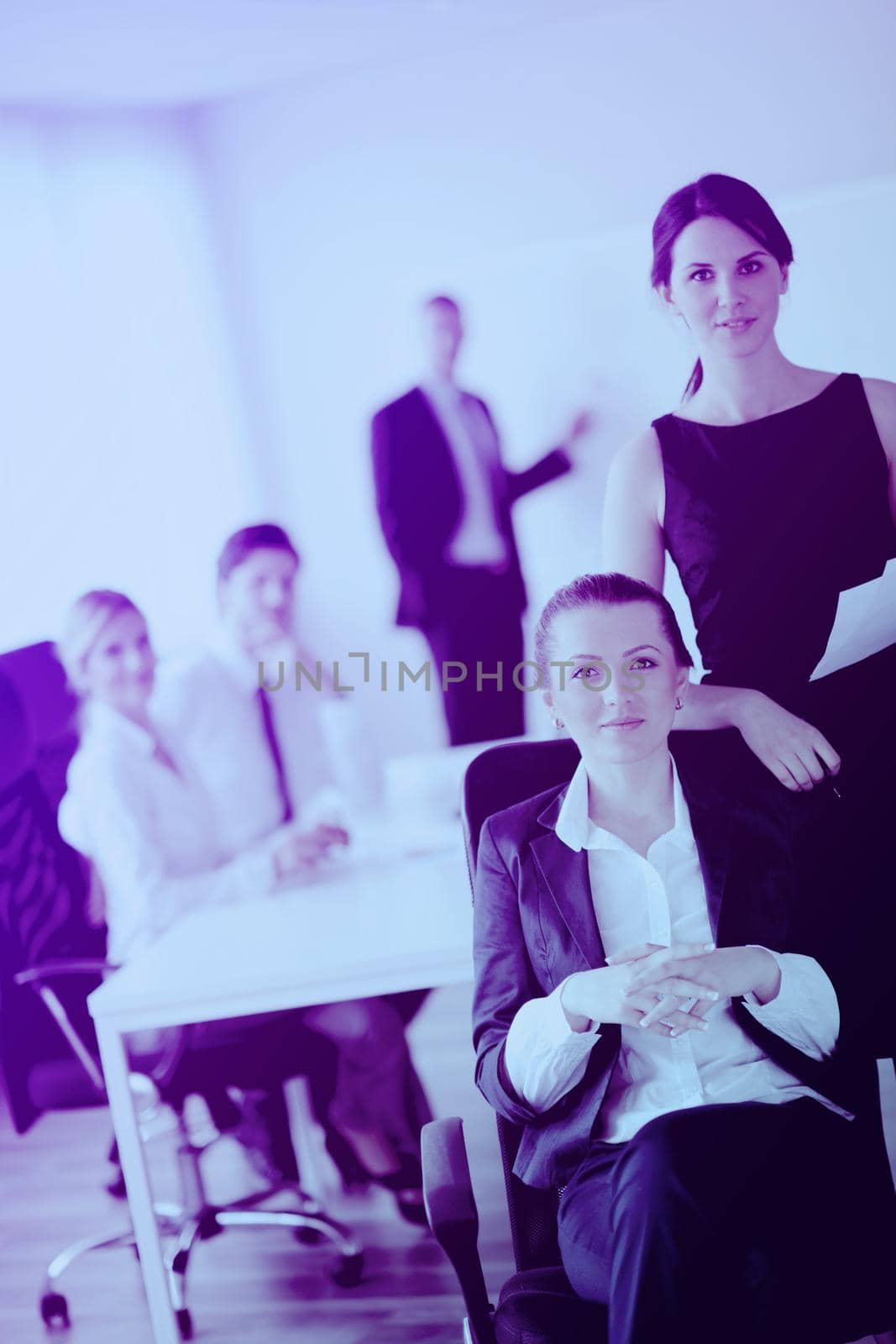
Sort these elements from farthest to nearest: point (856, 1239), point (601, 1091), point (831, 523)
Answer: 1. point (831, 523)
2. point (601, 1091)
3. point (856, 1239)

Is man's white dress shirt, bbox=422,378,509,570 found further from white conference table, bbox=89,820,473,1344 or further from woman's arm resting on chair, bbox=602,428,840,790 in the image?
white conference table, bbox=89,820,473,1344

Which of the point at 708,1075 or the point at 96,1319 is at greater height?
the point at 708,1075

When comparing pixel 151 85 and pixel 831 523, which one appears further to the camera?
pixel 151 85

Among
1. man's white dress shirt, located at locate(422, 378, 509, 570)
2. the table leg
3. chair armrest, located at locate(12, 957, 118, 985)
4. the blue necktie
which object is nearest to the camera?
the table leg

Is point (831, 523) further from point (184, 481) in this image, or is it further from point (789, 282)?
point (184, 481)

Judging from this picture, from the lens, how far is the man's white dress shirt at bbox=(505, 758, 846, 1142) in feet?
5.93

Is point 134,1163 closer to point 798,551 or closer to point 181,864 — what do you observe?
point 181,864

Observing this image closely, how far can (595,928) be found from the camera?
1.89m

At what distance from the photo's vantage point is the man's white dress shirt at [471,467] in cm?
239

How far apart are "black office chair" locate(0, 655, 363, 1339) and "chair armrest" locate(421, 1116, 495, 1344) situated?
3.37 ft

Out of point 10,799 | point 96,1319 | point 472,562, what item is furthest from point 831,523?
point 96,1319

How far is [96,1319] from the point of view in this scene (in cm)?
264

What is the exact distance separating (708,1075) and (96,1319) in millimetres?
1535

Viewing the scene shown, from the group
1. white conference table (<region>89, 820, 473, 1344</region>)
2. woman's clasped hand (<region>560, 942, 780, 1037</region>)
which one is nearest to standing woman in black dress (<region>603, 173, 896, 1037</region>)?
woman's clasped hand (<region>560, 942, 780, 1037</region>)
